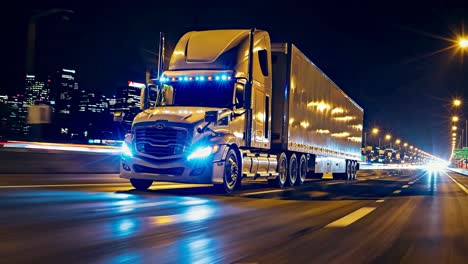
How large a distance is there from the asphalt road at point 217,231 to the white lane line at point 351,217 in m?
0.02

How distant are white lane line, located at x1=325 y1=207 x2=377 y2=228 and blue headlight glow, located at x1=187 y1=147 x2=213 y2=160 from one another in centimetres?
404

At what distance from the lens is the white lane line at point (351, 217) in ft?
29.4

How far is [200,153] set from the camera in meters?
13.9

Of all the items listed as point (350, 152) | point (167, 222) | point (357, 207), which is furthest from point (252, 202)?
point (350, 152)

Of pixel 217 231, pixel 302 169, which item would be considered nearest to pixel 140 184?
pixel 217 231

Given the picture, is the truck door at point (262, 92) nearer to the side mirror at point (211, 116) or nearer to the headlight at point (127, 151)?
the side mirror at point (211, 116)

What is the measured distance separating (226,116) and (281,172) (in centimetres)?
542

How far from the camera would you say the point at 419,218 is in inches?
404

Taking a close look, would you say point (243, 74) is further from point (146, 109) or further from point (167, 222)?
point (167, 222)

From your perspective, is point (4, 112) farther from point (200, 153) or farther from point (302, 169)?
point (200, 153)

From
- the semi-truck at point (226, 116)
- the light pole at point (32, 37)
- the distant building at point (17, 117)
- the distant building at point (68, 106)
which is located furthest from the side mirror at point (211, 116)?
the distant building at point (17, 117)

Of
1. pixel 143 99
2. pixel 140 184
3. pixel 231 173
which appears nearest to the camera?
pixel 231 173

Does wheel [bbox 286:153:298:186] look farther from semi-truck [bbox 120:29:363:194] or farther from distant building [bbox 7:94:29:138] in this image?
distant building [bbox 7:94:29:138]

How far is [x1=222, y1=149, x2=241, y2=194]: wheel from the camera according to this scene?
14.8 meters
